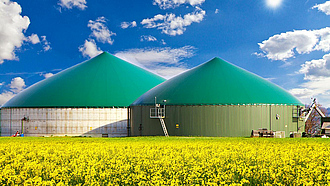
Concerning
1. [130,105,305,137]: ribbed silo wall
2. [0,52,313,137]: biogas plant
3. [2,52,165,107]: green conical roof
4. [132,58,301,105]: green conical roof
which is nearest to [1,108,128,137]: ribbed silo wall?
[0,52,313,137]: biogas plant

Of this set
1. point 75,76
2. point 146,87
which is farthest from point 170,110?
point 75,76

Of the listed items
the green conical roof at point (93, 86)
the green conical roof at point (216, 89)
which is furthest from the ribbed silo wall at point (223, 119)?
the green conical roof at point (93, 86)

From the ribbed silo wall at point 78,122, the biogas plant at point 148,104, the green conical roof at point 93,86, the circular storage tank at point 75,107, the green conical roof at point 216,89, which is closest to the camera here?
the biogas plant at point 148,104

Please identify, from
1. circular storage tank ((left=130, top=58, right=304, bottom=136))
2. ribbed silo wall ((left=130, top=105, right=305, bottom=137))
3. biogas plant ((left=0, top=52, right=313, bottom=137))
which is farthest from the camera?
biogas plant ((left=0, top=52, right=313, bottom=137))

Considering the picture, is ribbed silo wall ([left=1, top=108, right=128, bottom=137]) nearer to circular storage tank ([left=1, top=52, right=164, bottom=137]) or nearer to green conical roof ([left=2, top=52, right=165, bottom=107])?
circular storage tank ([left=1, top=52, right=164, bottom=137])

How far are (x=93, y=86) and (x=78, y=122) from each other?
28.9ft

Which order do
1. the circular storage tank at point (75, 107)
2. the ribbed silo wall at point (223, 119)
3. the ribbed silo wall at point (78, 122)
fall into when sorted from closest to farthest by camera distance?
the ribbed silo wall at point (223, 119)
the ribbed silo wall at point (78, 122)
the circular storage tank at point (75, 107)

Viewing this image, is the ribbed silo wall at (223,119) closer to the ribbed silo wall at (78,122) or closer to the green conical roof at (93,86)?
the ribbed silo wall at (78,122)

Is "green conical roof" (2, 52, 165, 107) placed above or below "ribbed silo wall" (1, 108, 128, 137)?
above

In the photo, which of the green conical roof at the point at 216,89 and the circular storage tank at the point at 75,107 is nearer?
the green conical roof at the point at 216,89

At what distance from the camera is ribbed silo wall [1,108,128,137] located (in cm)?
6153

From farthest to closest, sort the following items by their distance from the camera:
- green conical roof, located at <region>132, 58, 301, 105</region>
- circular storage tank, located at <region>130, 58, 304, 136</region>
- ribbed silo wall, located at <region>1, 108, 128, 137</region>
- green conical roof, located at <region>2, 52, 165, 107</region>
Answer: green conical roof, located at <region>2, 52, 165, 107</region> → ribbed silo wall, located at <region>1, 108, 128, 137</region> → green conical roof, located at <region>132, 58, 301, 105</region> → circular storage tank, located at <region>130, 58, 304, 136</region>

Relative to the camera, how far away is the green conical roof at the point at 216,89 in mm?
45906

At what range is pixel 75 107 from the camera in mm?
61844
